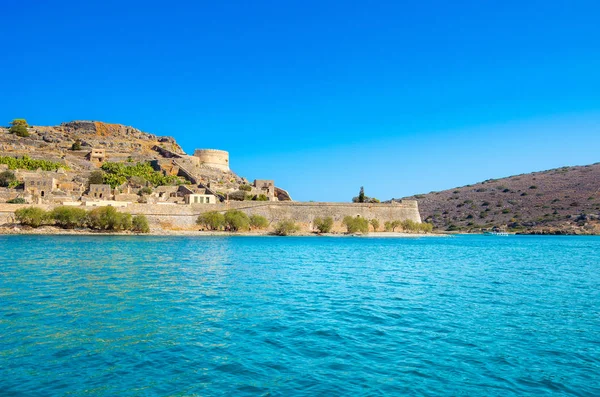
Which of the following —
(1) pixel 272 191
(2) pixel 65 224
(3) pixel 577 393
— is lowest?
(3) pixel 577 393

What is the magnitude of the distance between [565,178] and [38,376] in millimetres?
129796

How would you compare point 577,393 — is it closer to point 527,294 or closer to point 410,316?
point 410,316

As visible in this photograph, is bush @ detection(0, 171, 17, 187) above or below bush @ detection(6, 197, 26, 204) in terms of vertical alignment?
above

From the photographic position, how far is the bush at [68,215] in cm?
4606

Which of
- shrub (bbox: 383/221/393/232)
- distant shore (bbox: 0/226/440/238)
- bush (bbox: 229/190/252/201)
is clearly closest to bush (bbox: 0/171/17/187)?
distant shore (bbox: 0/226/440/238)

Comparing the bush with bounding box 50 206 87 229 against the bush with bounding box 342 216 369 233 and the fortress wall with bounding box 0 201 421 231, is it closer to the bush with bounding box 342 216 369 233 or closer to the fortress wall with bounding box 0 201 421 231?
the fortress wall with bounding box 0 201 421 231

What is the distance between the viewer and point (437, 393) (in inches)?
285

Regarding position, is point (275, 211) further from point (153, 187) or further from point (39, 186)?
point (39, 186)

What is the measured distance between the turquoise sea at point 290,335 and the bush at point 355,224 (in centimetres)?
4184

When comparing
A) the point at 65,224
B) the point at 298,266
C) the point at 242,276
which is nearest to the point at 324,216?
the point at 65,224

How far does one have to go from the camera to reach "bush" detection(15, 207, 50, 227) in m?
45.2

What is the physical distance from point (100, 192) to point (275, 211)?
64.0ft

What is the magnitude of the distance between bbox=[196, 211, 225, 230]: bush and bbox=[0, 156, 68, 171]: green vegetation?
58.1 ft

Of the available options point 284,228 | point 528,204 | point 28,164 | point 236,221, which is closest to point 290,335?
point 236,221
